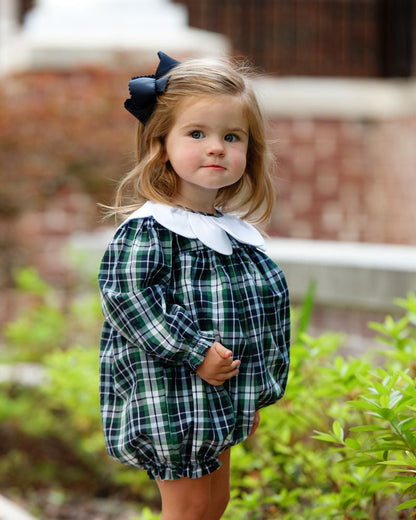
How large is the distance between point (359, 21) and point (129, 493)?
7.69 meters

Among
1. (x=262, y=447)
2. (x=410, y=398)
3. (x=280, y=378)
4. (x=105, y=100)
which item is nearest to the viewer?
(x=410, y=398)

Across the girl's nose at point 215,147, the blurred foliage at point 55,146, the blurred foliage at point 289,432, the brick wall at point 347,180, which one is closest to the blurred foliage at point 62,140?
the blurred foliage at point 55,146

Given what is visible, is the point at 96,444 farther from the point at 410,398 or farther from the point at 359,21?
the point at 359,21

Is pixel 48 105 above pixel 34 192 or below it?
above

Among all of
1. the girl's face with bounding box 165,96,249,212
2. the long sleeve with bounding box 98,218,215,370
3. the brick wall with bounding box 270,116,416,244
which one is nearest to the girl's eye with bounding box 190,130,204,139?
the girl's face with bounding box 165,96,249,212

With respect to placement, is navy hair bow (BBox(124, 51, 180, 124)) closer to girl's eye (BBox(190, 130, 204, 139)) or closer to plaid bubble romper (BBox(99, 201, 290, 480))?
girl's eye (BBox(190, 130, 204, 139))

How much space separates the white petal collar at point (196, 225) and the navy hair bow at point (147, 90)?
0.89 ft

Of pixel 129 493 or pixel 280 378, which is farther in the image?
pixel 129 493

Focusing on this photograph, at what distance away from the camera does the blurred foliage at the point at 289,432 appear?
2.72m

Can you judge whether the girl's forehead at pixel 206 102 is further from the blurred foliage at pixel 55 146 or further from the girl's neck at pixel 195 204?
the blurred foliage at pixel 55 146

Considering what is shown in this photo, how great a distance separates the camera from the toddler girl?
8.06 ft

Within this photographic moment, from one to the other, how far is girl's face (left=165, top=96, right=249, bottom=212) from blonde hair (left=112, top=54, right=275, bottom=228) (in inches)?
1.1

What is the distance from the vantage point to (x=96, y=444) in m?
4.87

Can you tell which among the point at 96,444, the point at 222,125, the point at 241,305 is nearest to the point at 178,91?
the point at 222,125
